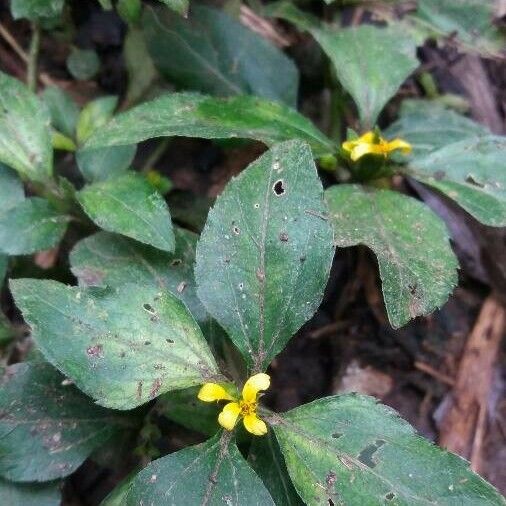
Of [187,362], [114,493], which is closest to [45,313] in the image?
[187,362]

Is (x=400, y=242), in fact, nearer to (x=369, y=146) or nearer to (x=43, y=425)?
(x=369, y=146)

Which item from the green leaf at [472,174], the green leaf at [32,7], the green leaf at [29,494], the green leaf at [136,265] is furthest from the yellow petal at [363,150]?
the green leaf at [29,494]

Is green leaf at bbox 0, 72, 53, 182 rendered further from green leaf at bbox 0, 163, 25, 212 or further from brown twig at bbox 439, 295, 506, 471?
brown twig at bbox 439, 295, 506, 471

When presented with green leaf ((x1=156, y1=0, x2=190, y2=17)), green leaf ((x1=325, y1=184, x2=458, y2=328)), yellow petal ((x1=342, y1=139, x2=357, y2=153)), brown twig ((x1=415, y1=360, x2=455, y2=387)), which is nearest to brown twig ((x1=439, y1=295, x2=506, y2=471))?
brown twig ((x1=415, y1=360, x2=455, y2=387))

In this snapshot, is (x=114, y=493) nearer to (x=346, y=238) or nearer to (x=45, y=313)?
(x=45, y=313)

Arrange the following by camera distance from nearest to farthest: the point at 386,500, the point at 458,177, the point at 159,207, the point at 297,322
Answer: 1. the point at 386,500
2. the point at 297,322
3. the point at 159,207
4. the point at 458,177

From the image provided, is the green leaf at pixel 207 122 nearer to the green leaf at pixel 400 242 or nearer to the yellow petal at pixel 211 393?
the green leaf at pixel 400 242

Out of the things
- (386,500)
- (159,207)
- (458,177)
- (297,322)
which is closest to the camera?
(386,500)
